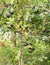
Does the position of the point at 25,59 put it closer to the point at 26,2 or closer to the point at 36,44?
the point at 36,44

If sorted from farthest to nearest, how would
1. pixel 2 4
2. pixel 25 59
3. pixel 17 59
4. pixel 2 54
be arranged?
pixel 2 54
pixel 25 59
pixel 2 4
pixel 17 59

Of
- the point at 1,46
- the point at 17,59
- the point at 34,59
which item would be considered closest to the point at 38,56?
the point at 34,59

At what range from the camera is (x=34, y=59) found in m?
3.01

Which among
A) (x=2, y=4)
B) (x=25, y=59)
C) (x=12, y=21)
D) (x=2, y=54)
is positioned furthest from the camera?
(x=2, y=54)

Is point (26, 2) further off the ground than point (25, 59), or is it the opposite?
point (26, 2)

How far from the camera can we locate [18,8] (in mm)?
2467

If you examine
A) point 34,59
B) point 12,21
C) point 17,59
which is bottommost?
point 34,59

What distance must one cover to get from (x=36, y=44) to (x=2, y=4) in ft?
2.13

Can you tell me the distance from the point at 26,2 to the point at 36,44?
0.60 meters

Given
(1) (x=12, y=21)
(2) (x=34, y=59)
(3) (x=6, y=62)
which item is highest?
(1) (x=12, y=21)

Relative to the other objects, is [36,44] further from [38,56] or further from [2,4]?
[2,4]

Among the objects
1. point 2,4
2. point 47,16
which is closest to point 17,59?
point 2,4

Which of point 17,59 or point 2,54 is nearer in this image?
point 17,59

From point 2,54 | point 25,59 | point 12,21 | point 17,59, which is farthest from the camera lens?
point 2,54
